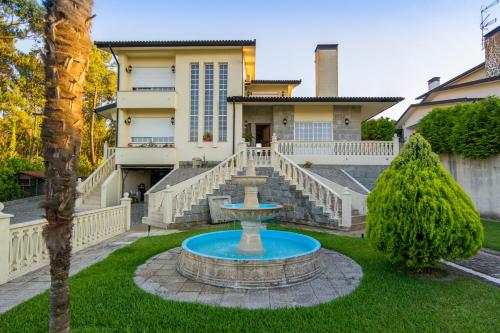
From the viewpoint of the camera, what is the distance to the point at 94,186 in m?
14.3

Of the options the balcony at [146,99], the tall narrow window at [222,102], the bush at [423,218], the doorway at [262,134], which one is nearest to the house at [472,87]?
the doorway at [262,134]

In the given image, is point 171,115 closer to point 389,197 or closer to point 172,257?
point 172,257

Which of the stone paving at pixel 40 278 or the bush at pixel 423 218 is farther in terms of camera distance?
the bush at pixel 423 218

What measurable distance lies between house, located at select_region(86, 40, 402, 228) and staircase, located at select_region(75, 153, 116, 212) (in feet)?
0.29

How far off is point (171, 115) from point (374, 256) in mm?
14146

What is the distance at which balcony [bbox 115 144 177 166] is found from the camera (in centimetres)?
1516

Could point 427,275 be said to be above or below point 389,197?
below

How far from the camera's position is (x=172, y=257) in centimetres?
623

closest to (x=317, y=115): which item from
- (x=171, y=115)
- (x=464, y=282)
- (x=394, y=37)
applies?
(x=394, y=37)

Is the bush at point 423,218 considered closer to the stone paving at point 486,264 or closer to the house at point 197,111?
the stone paving at point 486,264

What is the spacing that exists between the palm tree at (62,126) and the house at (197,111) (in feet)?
41.7

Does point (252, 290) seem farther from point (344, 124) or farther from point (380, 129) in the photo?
point (380, 129)

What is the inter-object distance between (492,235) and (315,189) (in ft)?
18.0

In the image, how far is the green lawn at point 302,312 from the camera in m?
3.26
